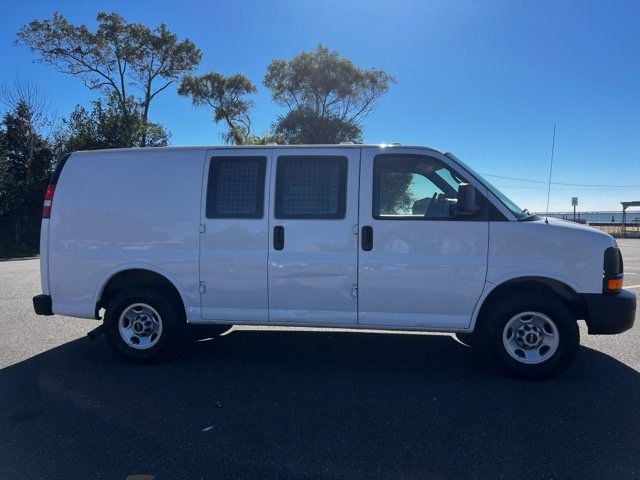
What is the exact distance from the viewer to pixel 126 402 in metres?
4.34

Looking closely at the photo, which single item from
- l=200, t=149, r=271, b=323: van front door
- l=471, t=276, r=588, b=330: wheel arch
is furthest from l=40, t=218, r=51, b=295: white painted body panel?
l=471, t=276, r=588, b=330: wheel arch

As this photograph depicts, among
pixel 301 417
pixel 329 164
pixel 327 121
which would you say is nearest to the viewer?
pixel 301 417

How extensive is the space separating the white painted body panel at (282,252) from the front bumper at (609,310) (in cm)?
11

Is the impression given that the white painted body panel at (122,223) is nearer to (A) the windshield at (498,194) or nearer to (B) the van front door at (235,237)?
(B) the van front door at (235,237)

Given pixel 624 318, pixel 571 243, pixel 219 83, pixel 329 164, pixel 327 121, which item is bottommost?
pixel 624 318

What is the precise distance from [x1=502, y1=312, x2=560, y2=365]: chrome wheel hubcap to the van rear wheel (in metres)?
3.39

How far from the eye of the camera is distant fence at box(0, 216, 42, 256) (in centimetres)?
2450

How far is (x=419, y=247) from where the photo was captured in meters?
4.92

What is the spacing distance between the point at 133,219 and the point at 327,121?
26.6 metres

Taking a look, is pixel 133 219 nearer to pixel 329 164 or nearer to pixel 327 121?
pixel 329 164

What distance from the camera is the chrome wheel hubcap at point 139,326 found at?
17.7ft

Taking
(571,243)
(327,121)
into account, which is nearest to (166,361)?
(571,243)

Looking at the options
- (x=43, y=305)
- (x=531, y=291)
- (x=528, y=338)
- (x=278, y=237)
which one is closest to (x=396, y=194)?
(x=278, y=237)

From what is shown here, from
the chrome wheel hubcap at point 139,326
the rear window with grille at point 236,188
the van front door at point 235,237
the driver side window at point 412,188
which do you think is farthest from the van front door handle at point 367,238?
the chrome wheel hubcap at point 139,326
